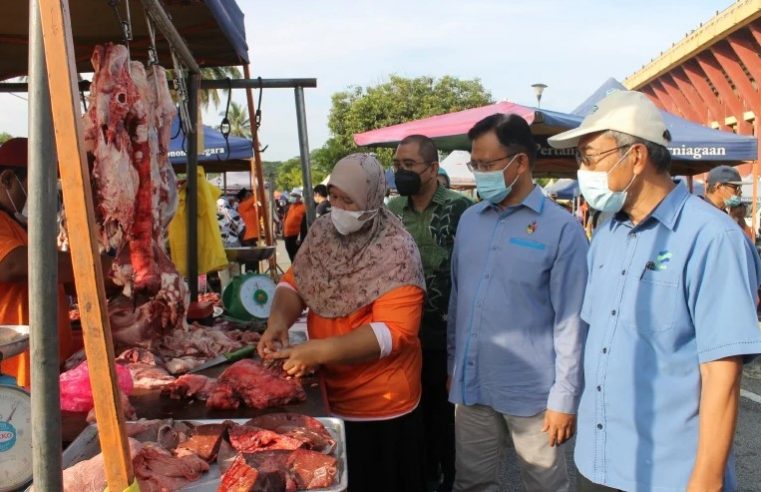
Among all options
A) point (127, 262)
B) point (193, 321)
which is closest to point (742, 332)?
point (127, 262)

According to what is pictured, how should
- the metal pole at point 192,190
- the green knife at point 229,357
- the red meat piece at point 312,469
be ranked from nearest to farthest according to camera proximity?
the red meat piece at point 312,469 < the green knife at point 229,357 < the metal pole at point 192,190

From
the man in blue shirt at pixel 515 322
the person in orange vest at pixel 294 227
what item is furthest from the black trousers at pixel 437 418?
the person in orange vest at pixel 294 227

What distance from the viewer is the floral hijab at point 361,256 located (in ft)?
8.92

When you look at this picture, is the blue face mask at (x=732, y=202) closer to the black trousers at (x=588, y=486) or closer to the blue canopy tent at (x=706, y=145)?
the blue canopy tent at (x=706, y=145)

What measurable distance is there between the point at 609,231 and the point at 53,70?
180 centimetres

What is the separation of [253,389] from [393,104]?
29.6 metres

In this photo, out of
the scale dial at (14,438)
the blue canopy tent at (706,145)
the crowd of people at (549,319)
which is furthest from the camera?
the blue canopy tent at (706,145)

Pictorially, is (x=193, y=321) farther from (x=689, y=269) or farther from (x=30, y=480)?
(x=689, y=269)

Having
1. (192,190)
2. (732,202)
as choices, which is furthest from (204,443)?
(732,202)

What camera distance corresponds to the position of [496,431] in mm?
2891

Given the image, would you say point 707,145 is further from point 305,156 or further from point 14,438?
point 14,438

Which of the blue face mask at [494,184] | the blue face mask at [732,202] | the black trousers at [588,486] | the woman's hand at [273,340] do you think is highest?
the blue face mask at [494,184]

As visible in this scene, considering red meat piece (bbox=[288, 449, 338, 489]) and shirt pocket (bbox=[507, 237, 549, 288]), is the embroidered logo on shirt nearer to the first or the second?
shirt pocket (bbox=[507, 237, 549, 288])

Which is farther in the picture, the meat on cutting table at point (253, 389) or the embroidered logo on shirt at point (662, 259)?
the meat on cutting table at point (253, 389)
